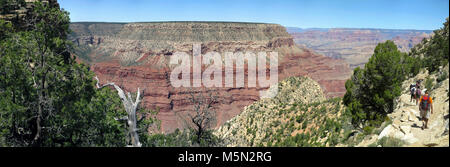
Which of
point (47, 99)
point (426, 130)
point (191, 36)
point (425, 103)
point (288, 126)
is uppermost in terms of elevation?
point (191, 36)

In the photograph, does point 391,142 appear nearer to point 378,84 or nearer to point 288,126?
point 378,84

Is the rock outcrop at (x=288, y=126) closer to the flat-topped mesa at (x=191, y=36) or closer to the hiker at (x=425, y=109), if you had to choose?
the hiker at (x=425, y=109)

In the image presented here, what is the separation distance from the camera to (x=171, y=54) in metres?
88.6

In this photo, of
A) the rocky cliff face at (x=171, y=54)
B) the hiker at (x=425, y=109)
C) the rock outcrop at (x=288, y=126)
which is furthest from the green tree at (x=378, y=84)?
the rocky cliff face at (x=171, y=54)

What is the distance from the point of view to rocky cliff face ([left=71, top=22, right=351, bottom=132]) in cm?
7644

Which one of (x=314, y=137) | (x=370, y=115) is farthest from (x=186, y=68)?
(x=370, y=115)

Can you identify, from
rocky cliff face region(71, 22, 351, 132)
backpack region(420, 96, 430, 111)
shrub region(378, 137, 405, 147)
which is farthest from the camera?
rocky cliff face region(71, 22, 351, 132)

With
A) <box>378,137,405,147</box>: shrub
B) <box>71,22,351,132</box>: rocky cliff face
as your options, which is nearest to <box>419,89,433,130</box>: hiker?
<box>378,137,405,147</box>: shrub

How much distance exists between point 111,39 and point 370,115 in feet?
360

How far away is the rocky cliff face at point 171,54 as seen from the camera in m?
76.4

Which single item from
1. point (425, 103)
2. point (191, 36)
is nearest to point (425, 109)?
point (425, 103)

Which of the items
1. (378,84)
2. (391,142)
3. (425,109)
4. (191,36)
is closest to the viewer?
(391,142)

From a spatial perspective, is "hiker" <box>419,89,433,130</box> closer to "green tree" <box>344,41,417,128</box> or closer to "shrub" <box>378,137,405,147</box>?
"shrub" <box>378,137,405,147</box>
